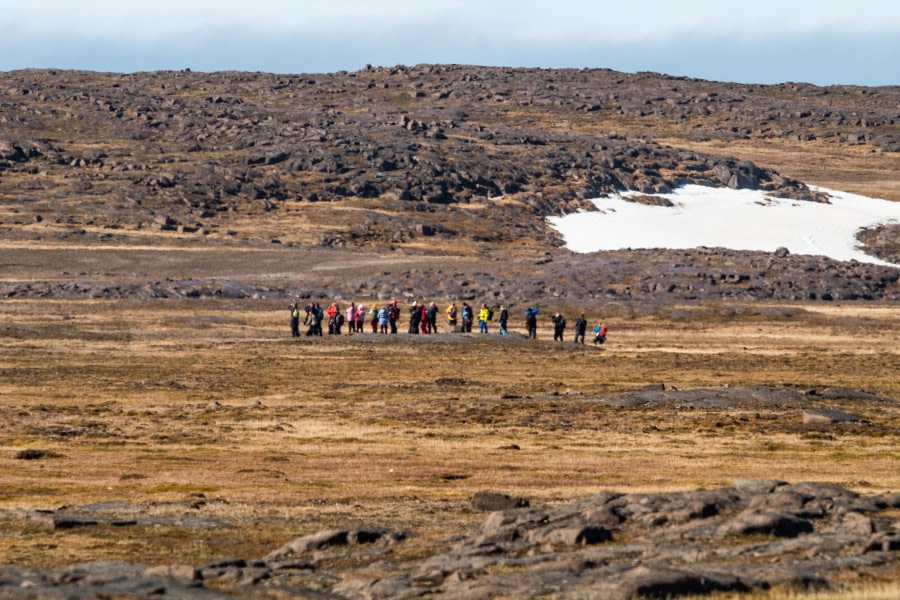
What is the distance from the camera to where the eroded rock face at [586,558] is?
15430 mm

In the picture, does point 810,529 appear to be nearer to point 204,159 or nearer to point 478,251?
point 478,251

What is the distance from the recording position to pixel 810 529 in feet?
60.6

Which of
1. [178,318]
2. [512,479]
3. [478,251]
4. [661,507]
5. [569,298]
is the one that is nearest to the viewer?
[661,507]

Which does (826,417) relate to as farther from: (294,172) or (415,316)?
(294,172)

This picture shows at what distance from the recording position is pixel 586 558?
16.9 metres

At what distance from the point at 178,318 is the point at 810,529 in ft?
205

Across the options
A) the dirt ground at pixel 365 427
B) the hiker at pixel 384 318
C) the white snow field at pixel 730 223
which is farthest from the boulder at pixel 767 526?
the white snow field at pixel 730 223

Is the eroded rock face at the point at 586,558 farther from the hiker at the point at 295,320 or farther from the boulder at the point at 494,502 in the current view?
the hiker at the point at 295,320

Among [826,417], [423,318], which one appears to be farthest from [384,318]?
[826,417]

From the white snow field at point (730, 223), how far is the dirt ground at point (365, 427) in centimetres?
5753

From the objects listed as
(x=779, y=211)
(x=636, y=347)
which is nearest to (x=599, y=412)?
(x=636, y=347)

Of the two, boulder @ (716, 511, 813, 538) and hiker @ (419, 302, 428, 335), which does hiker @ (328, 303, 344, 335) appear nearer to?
hiker @ (419, 302, 428, 335)

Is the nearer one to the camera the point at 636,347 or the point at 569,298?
the point at 636,347

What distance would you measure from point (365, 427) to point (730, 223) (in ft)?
363
